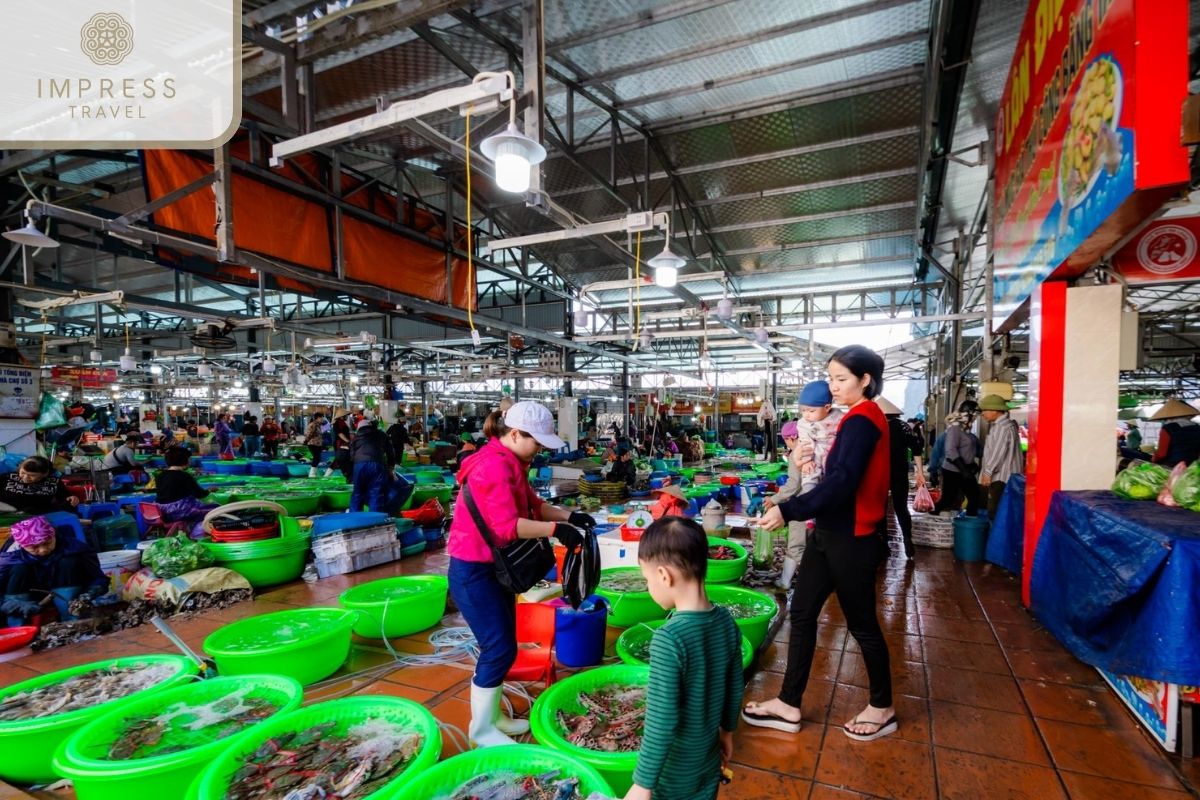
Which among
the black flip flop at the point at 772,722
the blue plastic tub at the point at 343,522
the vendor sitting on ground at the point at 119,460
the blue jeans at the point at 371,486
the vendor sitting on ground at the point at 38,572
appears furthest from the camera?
the vendor sitting on ground at the point at 119,460

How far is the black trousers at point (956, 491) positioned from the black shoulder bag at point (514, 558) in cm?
636

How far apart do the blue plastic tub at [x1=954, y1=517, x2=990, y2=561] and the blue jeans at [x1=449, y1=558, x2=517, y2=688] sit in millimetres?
5578

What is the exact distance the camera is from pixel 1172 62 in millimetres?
2545

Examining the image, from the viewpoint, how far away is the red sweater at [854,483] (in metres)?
2.36

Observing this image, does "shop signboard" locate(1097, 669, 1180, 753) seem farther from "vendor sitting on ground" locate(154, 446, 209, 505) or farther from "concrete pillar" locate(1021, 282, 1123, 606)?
"vendor sitting on ground" locate(154, 446, 209, 505)

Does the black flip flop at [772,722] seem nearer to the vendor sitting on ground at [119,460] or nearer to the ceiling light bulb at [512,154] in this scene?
the ceiling light bulb at [512,154]

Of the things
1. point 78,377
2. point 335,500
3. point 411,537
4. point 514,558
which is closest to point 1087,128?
point 514,558

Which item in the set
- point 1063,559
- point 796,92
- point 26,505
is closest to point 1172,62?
point 1063,559

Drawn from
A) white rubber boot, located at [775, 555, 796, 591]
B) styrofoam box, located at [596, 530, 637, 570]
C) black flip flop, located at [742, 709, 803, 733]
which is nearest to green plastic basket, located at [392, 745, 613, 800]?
black flip flop, located at [742, 709, 803, 733]

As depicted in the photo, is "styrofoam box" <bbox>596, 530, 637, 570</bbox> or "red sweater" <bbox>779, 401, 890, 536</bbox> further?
"styrofoam box" <bbox>596, 530, 637, 570</bbox>

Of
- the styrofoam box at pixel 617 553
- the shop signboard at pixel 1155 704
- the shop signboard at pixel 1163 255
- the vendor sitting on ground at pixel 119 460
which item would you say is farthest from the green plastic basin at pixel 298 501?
the shop signboard at pixel 1163 255

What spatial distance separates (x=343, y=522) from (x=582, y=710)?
4.21m

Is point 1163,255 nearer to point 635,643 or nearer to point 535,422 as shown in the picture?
point 635,643

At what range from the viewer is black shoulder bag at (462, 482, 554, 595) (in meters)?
2.51
